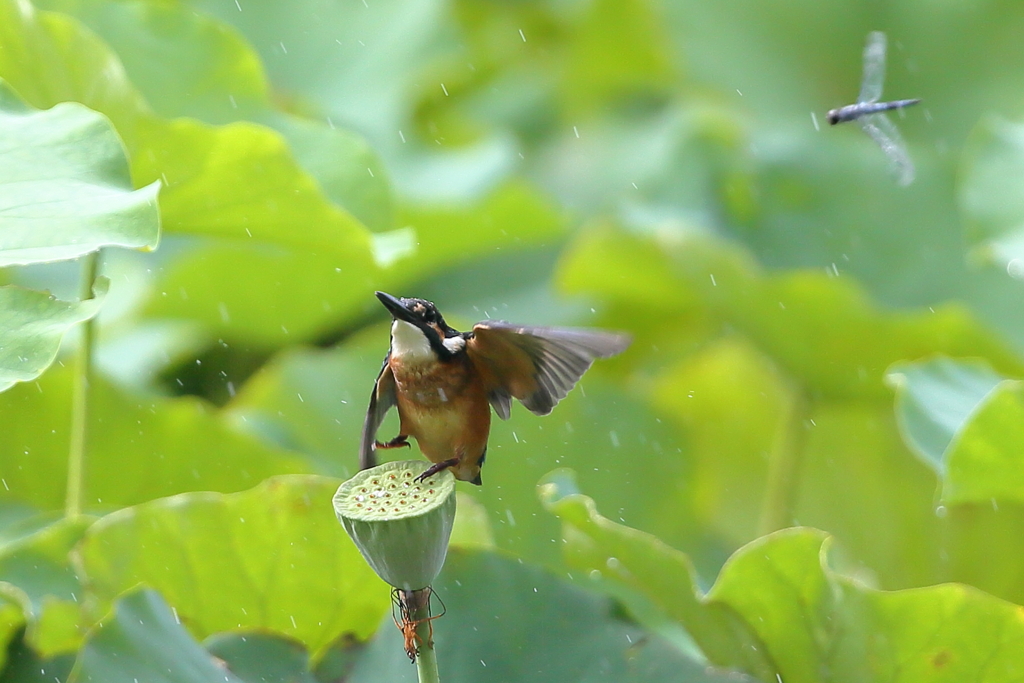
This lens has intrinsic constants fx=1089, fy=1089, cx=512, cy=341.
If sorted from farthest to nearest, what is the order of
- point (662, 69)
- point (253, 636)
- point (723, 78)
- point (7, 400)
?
point (662, 69), point (723, 78), point (7, 400), point (253, 636)

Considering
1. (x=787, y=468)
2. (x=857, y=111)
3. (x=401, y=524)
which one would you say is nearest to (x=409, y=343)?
(x=401, y=524)

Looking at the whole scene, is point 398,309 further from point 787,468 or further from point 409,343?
point 787,468

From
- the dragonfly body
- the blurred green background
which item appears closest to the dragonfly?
the dragonfly body

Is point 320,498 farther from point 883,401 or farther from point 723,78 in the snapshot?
point 723,78

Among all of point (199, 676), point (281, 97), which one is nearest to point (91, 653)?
point (199, 676)

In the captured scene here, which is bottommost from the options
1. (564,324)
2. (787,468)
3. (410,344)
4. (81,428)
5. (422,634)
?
(564,324)

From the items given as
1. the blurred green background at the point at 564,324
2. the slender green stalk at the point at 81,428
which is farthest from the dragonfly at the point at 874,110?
the slender green stalk at the point at 81,428

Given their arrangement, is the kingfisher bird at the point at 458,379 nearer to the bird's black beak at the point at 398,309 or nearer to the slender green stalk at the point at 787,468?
the bird's black beak at the point at 398,309
